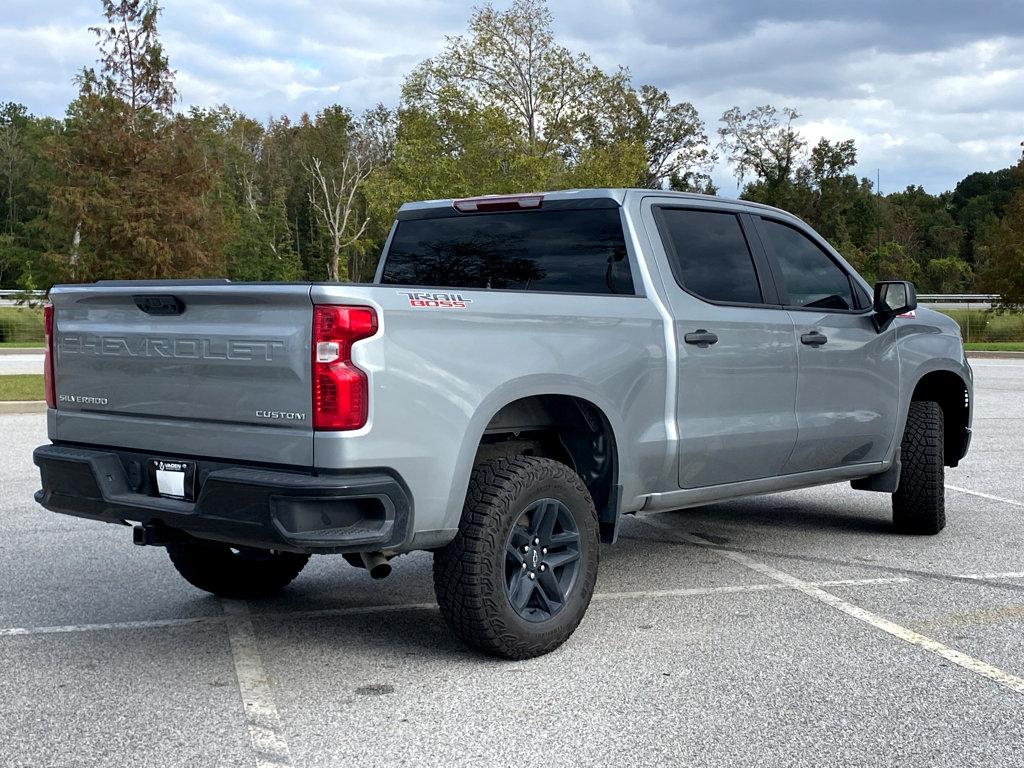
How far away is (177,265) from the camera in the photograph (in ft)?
77.0

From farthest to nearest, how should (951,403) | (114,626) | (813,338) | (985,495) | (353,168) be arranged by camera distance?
(353,168)
(985,495)
(951,403)
(813,338)
(114,626)

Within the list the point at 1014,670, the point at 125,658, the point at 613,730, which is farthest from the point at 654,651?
the point at 125,658

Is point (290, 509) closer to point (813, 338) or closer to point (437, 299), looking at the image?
point (437, 299)

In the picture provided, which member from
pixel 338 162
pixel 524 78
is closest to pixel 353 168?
pixel 338 162

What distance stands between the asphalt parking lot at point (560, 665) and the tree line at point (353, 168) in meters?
7.80

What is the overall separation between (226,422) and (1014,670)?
320 cm

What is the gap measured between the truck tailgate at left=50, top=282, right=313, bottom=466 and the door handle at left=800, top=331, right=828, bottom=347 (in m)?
3.06

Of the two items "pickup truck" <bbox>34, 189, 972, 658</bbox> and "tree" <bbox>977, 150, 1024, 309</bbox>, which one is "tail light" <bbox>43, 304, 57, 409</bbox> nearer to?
"pickup truck" <bbox>34, 189, 972, 658</bbox>

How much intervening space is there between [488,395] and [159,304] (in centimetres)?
131

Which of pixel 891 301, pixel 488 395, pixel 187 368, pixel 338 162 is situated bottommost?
pixel 488 395

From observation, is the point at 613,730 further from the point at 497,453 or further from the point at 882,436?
the point at 882,436

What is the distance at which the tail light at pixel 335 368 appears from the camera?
402 centimetres

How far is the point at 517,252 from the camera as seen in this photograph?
5.80m

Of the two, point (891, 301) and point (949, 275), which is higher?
point (949, 275)
